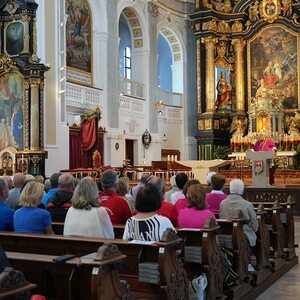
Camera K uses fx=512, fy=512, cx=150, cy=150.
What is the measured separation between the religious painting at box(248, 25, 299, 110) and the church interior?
5cm

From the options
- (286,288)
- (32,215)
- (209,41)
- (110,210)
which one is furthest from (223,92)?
(32,215)

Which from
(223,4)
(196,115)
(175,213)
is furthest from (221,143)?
(175,213)

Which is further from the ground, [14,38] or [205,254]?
[14,38]

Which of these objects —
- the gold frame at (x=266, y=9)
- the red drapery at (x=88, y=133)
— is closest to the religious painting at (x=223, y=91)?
the gold frame at (x=266, y=9)

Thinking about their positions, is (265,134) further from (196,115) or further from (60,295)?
(60,295)

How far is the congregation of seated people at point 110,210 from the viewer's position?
4203 millimetres

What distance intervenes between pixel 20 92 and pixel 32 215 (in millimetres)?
11426

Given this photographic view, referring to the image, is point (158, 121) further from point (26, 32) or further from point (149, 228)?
point (149, 228)

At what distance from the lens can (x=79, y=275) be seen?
339 centimetres

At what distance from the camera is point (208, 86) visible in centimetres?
2450

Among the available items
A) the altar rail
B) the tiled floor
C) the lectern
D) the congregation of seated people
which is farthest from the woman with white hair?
the lectern

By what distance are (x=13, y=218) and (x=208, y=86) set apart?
20.4 meters

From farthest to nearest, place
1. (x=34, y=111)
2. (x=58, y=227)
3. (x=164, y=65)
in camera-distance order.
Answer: (x=164, y=65)
(x=34, y=111)
(x=58, y=227)

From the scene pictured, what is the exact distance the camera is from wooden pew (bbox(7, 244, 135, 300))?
312 centimetres
